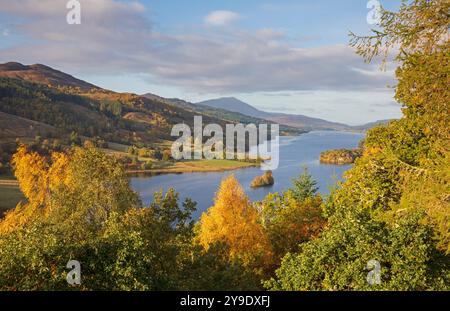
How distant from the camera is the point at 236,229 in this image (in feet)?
84.0

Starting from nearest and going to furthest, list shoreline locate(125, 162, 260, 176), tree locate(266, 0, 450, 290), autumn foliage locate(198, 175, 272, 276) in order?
tree locate(266, 0, 450, 290)
autumn foliage locate(198, 175, 272, 276)
shoreline locate(125, 162, 260, 176)

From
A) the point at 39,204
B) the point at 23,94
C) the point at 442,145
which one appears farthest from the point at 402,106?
the point at 23,94

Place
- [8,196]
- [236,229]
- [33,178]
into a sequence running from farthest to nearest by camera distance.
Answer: [8,196], [33,178], [236,229]

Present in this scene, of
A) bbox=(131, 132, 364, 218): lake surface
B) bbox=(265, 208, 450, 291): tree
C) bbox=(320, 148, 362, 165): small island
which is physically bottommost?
bbox=(131, 132, 364, 218): lake surface

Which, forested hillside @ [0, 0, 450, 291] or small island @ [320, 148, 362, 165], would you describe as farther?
small island @ [320, 148, 362, 165]

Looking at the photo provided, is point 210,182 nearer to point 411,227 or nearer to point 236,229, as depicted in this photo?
point 236,229

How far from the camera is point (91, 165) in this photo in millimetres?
26875

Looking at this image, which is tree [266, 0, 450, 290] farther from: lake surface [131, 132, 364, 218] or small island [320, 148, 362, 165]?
small island [320, 148, 362, 165]


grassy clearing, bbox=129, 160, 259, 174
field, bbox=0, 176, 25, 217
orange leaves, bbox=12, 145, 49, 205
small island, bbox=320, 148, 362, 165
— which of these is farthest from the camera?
small island, bbox=320, 148, 362, 165

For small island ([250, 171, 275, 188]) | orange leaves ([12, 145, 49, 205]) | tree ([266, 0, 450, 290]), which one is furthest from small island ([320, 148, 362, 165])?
tree ([266, 0, 450, 290])

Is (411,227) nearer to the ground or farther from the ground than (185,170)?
farther from the ground

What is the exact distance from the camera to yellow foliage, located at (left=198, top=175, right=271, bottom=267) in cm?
2253

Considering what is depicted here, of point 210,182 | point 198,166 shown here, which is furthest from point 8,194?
point 198,166

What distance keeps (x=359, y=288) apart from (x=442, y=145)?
20.1 ft
